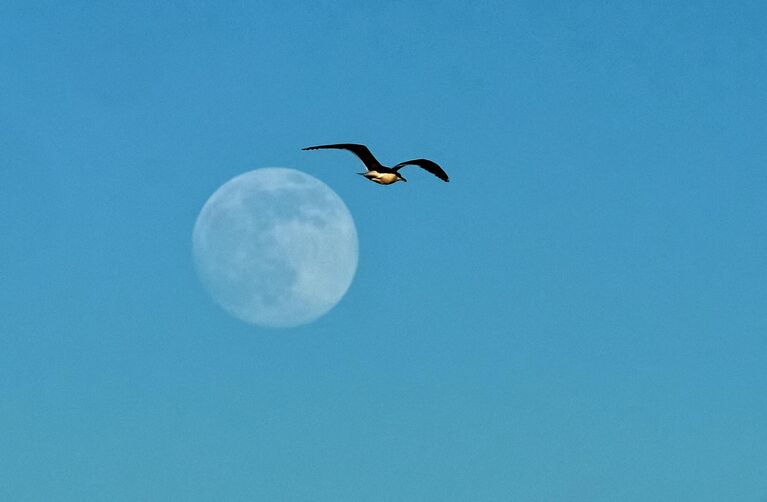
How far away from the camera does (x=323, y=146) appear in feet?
220

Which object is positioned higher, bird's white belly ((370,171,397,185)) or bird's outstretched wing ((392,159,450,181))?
bird's outstretched wing ((392,159,450,181))

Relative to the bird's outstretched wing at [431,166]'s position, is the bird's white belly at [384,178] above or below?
below

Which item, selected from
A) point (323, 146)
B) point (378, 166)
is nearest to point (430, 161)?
point (378, 166)

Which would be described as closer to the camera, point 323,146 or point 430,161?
point 323,146

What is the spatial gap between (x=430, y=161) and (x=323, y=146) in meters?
8.84

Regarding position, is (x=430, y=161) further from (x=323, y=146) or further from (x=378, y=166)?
(x=323, y=146)

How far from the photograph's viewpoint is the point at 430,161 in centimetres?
7238

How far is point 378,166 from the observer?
2785 inches

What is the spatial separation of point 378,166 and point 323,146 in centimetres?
514

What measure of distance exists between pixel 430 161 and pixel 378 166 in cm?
396
